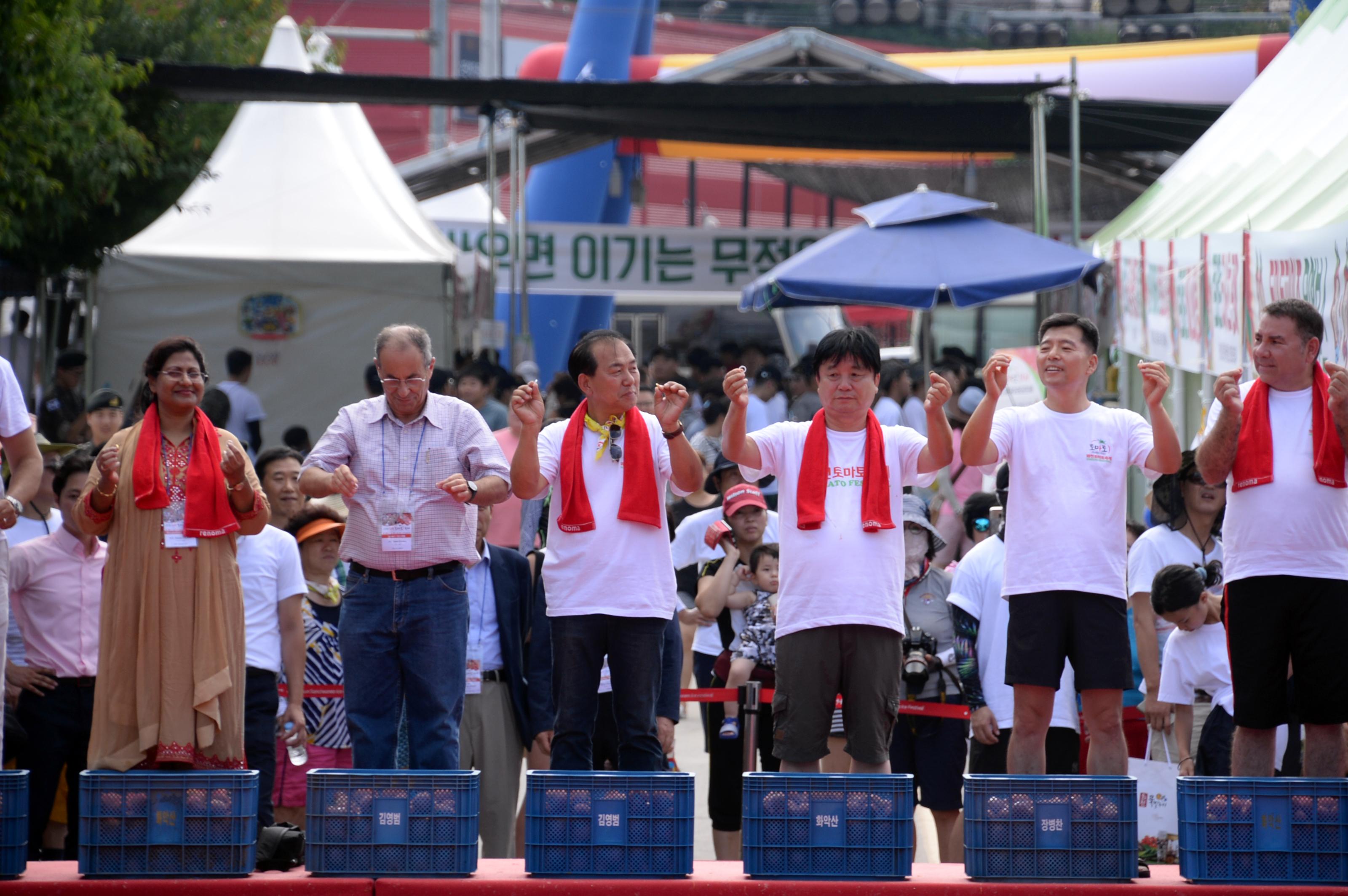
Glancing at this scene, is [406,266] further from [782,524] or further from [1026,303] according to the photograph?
[1026,303]

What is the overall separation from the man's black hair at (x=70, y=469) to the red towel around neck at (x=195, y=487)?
4.01 feet

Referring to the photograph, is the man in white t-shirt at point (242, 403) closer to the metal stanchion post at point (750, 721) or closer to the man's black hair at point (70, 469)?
the man's black hair at point (70, 469)

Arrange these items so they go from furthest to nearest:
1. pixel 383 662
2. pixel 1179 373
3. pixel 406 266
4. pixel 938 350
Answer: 1. pixel 938 350
2. pixel 406 266
3. pixel 1179 373
4. pixel 383 662

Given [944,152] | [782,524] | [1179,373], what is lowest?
[782,524]

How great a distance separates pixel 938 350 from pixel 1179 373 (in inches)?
725

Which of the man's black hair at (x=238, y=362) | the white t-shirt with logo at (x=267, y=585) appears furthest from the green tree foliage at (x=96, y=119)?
the white t-shirt with logo at (x=267, y=585)

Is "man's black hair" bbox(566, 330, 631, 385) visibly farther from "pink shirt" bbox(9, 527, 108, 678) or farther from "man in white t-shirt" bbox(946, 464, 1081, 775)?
"pink shirt" bbox(9, 527, 108, 678)

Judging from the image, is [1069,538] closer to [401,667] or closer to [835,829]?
[835,829]

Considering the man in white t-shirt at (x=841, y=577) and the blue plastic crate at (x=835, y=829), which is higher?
the man in white t-shirt at (x=841, y=577)

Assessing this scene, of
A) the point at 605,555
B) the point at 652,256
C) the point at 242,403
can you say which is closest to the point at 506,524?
the point at 605,555

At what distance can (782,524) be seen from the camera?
17.4ft

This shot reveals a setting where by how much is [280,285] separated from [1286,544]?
33.7ft

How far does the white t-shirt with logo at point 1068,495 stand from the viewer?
509cm

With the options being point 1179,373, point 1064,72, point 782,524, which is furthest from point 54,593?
point 1064,72
